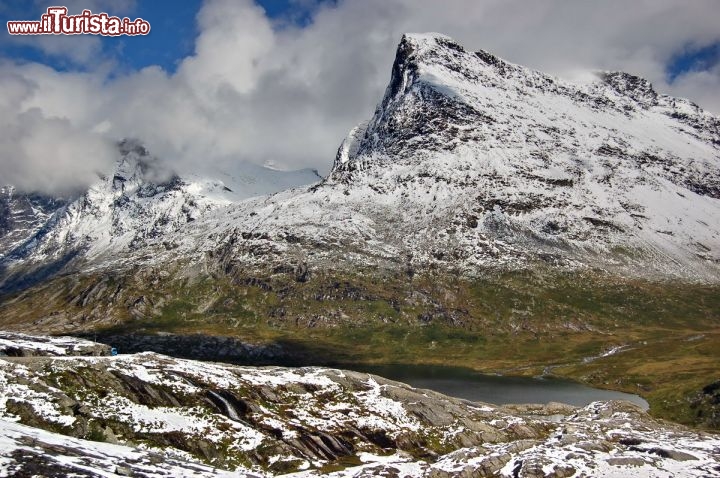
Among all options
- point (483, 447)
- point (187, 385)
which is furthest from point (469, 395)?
point (187, 385)

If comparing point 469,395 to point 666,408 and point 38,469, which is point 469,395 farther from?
point 38,469

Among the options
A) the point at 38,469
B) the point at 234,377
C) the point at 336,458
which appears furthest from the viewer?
the point at 234,377

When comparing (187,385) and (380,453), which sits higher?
(187,385)

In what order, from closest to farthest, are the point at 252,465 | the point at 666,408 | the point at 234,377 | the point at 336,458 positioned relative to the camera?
1. the point at 252,465
2. the point at 336,458
3. the point at 234,377
4. the point at 666,408

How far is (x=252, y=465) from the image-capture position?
7038 centimetres

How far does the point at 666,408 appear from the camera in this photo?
168m

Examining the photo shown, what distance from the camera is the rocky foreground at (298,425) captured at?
68.8 m

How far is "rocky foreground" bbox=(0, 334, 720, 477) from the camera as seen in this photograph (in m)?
68.8

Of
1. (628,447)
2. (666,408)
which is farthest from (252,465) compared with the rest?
(666,408)

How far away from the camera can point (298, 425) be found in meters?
81.2

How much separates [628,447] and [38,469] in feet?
240

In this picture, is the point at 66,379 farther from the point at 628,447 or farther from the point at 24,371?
the point at 628,447

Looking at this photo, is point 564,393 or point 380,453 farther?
point 564,393

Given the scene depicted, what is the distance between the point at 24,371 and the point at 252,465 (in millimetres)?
29101
